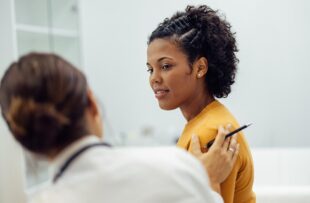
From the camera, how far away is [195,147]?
1.00m

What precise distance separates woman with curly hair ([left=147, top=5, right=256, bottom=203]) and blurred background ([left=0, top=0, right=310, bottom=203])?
123 cm

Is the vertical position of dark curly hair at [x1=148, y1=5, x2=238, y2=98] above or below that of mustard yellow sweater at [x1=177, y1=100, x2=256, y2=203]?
above

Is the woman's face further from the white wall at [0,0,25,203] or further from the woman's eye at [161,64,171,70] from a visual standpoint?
the white wall at [0,0,25,203]

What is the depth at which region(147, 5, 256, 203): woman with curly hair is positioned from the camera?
1.09 metres

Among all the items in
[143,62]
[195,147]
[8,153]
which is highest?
[195,147]

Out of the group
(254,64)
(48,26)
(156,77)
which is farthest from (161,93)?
(48,26)

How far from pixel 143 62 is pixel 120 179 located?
2627 millimetres

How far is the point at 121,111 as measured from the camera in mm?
3309

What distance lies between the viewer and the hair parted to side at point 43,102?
0.65 metres

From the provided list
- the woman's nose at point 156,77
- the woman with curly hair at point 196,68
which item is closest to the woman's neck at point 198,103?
the woman with curly hair at point 196,68

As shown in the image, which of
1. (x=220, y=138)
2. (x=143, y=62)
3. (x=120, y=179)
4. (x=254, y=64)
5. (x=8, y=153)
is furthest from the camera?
(x=143, y=62)

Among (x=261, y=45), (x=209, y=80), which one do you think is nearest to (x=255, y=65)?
(x=261, y=45)

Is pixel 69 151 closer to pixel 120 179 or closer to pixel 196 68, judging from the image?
pixel 120 179

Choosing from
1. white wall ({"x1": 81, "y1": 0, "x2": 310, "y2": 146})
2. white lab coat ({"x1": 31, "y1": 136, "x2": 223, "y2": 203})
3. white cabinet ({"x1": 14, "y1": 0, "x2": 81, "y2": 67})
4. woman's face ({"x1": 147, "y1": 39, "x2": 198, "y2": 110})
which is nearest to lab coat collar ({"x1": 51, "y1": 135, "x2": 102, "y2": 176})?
white lab coat ({"x1": 31, "y1": 136, "x2": 223, "y2": 203})
